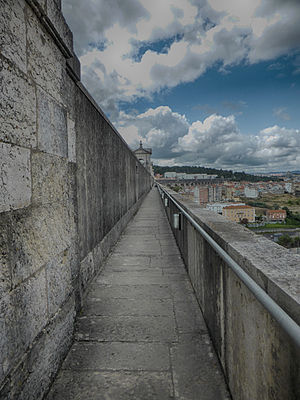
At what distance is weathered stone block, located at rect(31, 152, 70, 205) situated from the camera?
5.17ft

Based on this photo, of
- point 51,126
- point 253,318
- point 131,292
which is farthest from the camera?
point 131,292

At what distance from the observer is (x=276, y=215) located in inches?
235

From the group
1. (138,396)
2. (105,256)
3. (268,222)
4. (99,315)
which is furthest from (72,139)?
(268,222)

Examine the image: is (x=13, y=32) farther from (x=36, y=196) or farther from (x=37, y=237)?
(x=37, y=237)

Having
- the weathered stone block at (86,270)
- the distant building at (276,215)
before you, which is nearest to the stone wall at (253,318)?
the weathered stone block at (86,270)

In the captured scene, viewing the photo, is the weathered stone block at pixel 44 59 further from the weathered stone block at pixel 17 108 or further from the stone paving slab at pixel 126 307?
the stone paving slab at pixel 126 307

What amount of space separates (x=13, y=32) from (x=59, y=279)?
148cm

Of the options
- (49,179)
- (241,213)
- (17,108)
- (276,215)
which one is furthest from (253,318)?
(276,215)

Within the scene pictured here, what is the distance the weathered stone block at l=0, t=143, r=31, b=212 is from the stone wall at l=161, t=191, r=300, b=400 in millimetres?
1189

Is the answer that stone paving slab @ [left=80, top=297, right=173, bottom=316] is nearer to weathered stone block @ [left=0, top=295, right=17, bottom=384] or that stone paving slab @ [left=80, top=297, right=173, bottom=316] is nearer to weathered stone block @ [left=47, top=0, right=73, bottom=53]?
weathered stone block @ [left=0, top=295, right=17, bottom=384]

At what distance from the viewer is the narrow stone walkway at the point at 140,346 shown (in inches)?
62.9

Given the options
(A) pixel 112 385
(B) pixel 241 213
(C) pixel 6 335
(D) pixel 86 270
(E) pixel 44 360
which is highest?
(B) pixel 241 213

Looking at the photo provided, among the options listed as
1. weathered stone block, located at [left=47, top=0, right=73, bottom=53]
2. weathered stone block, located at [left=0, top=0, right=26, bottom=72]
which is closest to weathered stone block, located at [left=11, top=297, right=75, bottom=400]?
weathered stone block, located at [left=0, top=0, right=26, bottom=72]

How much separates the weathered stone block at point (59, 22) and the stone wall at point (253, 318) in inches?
70.6
